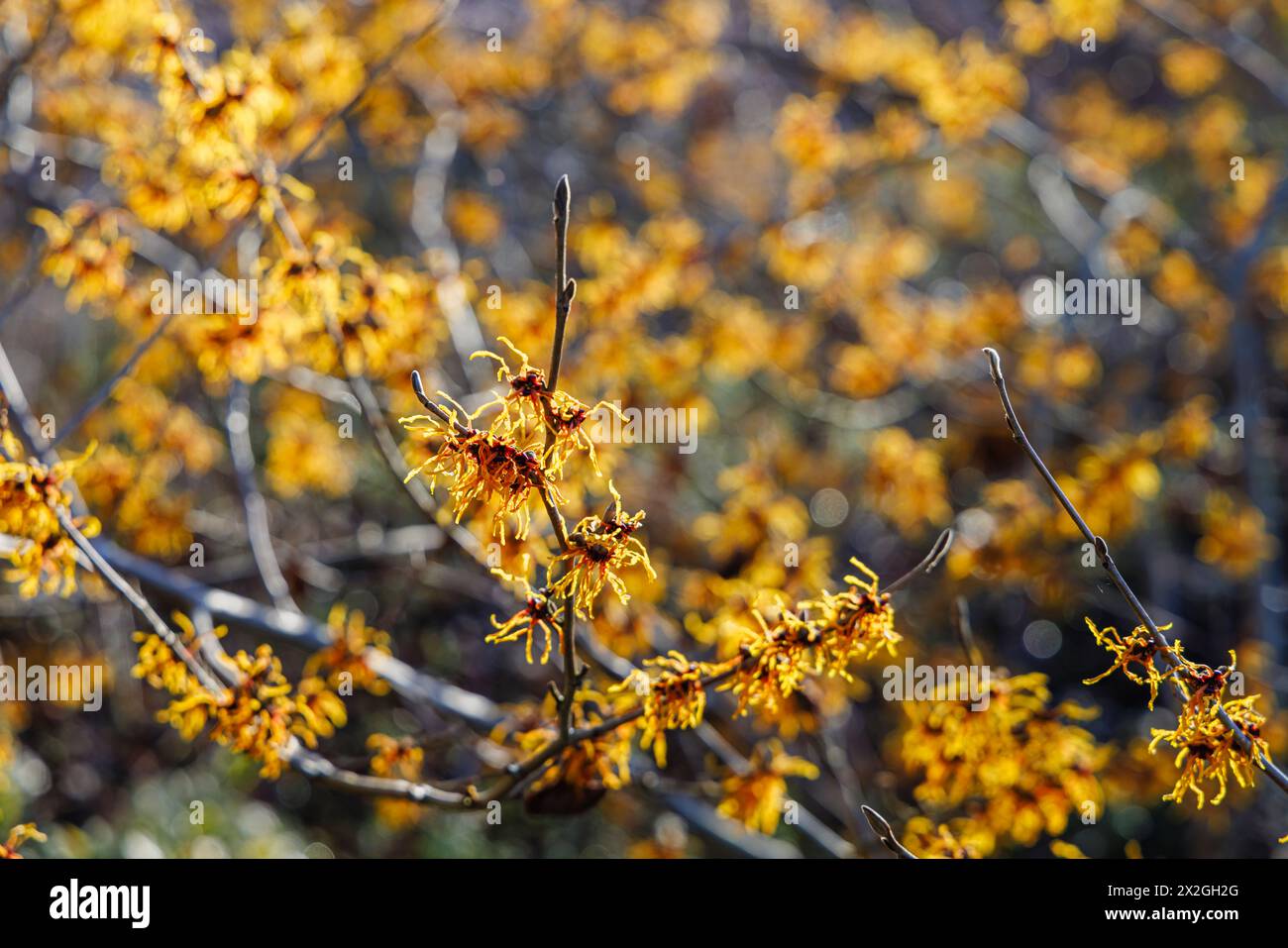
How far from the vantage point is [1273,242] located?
5609 millimetres

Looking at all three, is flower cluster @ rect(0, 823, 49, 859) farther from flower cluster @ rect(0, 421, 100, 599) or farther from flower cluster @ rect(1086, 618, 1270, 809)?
flower cluster @ rect(1086, 618, 1270, 809)

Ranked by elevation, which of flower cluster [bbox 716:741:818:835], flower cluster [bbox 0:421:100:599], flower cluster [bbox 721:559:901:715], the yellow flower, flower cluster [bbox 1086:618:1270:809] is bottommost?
flower cluster [bbox 716:741:818:835]

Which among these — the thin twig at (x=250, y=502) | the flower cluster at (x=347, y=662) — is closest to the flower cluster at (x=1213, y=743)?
the flower cluster at (x=347, y=662)

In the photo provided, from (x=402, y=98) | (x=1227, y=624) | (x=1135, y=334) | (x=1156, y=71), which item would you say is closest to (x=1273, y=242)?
(x=1135, y=334)

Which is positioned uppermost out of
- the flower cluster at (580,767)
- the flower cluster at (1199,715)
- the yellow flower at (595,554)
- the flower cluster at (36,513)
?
the flower cluster at (36,513)

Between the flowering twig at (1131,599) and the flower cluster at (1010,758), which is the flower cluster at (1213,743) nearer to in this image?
the flowering twig at (1131,599)

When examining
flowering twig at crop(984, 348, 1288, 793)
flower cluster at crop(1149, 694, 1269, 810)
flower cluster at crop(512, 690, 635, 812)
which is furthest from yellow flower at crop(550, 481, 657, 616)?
flower cluster at crop(1149, 694, 1269, 810)

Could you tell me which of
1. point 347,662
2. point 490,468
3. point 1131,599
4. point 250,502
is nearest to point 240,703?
point 347,662

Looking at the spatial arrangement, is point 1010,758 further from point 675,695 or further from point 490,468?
point 490,468

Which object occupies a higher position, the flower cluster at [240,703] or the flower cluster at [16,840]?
the flower cluster at [240,703]

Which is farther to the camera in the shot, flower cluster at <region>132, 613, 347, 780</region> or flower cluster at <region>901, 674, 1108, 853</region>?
flower cluster at <region>901, 674, 1108, 853</region>

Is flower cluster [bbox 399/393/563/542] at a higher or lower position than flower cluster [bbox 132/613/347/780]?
higher

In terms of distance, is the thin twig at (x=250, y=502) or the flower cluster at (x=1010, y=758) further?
the thin twig at (x=250, y=502)
